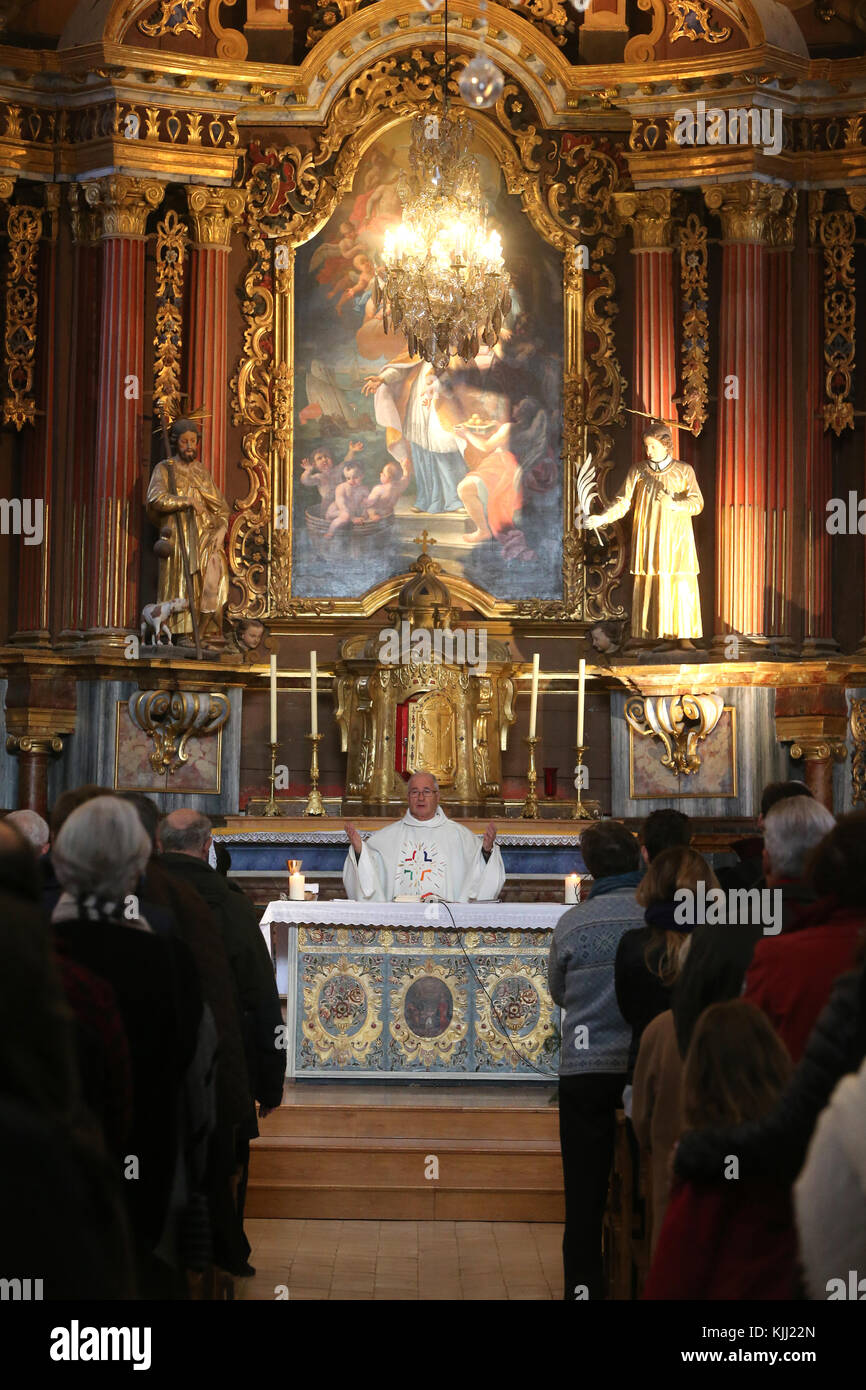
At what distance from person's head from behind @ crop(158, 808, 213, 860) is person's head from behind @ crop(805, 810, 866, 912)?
272 centimetres

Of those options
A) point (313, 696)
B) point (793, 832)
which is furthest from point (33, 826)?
point (313, 696)

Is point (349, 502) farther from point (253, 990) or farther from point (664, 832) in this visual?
point (664, 832)

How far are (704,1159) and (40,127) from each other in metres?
12.0

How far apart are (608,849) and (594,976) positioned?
45 centimetres

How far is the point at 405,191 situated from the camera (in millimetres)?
12531

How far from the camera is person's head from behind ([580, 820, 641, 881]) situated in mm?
6641

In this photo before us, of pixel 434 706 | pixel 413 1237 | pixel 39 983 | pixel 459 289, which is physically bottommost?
pixel 413 1237

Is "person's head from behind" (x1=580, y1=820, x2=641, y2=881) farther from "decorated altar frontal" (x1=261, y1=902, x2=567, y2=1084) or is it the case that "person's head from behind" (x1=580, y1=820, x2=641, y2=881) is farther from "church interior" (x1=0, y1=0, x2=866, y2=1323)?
"church interior" (x1=0, y1=0, x2=866, y2=1323)

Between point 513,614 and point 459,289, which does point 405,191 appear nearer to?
point 459,289

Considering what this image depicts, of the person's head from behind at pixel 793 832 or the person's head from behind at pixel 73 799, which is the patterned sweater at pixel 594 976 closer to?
the person's head from behind at pixel 793 832

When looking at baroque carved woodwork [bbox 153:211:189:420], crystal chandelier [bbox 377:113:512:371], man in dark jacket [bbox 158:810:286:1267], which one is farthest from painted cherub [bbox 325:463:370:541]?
man in dark jacket [bbox 158:810:286:1267]

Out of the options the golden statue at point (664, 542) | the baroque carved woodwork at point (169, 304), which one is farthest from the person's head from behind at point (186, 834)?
the baroque carved woodwork at point (169, 304)

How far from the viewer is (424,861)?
1059 cm
